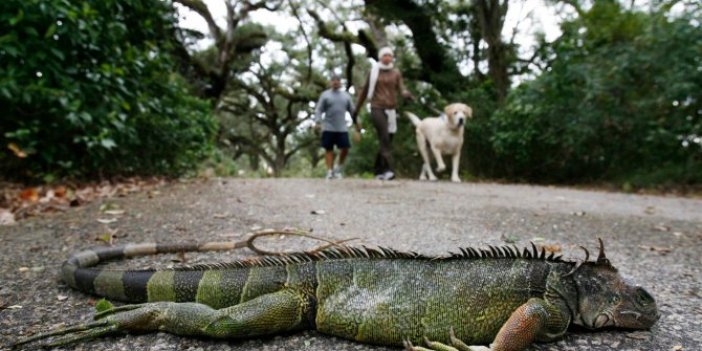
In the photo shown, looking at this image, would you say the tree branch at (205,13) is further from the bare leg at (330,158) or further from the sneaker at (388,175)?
the sneaker at (388,175)

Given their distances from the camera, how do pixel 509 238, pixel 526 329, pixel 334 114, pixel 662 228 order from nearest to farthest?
pixel 526 329
pixel 509 238
pixel 662 228
pixel 334 114

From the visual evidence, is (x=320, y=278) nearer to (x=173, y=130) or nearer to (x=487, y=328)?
(x=487, y=328)

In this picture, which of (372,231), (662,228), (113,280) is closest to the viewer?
(113,280)

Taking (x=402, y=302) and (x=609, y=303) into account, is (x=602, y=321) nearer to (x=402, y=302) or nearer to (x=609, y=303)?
(x=609, y=303)

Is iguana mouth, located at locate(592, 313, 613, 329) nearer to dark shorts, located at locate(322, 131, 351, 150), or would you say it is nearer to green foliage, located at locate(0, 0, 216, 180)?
green foliage, located at locate(0, 0, 216, 180)

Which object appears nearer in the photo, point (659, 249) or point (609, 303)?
point (609, 303)

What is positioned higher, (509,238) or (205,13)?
(205,13)

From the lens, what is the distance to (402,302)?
1809 mm

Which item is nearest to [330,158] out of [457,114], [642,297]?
[457,114]

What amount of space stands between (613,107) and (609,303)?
7.88 m

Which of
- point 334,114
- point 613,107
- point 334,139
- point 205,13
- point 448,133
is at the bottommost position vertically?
point 334,139

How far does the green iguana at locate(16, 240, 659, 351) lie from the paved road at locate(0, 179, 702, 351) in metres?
0.07

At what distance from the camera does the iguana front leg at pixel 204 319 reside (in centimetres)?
180

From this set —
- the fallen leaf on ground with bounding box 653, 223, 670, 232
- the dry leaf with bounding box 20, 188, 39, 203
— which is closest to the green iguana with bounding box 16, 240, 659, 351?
the fallen leaf on ground with bounding box 653, 223, 670, 232
